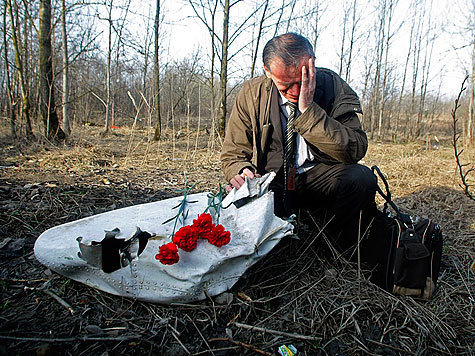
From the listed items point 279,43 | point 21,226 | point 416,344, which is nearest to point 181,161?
point 21,226

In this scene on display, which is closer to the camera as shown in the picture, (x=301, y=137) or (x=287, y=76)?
(x=287, y=76)

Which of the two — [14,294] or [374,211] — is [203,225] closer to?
[14,294]

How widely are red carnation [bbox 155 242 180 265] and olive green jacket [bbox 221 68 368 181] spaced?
799mm

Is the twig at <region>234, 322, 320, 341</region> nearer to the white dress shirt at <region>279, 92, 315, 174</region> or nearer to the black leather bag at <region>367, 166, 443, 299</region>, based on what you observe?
the black leather bag at <region>367, 166, 443, 299</region>

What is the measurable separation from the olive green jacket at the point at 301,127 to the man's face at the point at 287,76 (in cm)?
16

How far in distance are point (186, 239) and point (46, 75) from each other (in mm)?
6619

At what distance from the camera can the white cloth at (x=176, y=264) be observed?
1233 mm

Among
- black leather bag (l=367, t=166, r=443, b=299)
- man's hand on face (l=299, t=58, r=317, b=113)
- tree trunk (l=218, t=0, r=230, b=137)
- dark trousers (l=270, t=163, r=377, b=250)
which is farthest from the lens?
tree trunk (l=218, t=0, r=230, b=137)

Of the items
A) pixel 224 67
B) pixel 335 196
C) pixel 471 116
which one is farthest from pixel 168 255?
pixel 471 116

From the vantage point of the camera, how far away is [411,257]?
4.54 feet

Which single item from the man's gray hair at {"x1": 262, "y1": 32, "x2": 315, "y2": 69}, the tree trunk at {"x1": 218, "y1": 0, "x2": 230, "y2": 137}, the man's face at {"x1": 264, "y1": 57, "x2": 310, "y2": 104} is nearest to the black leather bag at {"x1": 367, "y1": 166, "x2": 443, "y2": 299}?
the man's face at {"x1": 264, "y1": 57, "x2": 310, "y2": 104}

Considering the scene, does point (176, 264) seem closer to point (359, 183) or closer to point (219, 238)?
point (219, 238)

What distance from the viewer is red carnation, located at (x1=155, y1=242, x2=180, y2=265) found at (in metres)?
1.17

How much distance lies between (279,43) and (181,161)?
4245mm
